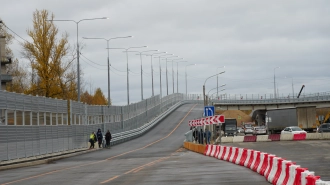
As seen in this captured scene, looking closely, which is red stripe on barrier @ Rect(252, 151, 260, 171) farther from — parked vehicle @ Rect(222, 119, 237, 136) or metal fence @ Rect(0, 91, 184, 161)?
parked vehicle @ Rect(222, 119, 237, 136)

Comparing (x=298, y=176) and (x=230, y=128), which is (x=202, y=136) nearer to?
(x=298, y=176)

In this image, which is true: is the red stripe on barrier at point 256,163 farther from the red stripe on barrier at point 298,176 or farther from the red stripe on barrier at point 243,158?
the red stripe on barrier at point 298,176

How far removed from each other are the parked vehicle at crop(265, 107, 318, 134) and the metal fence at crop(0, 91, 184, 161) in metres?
21.6

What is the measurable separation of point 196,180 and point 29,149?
25.4m

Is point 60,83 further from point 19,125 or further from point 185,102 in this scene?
point 185,102

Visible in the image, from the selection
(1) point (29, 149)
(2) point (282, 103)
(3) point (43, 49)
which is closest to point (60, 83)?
(3) point (43, 49)

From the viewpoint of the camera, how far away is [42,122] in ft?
161

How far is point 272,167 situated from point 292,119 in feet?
236

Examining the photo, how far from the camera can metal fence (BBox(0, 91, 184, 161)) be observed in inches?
1570

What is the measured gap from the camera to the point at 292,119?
296ft

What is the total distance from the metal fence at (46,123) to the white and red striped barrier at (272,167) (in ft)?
40.5

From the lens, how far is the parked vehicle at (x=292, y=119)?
88.2 metres

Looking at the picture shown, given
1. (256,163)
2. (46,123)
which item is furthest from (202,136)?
(256,163)

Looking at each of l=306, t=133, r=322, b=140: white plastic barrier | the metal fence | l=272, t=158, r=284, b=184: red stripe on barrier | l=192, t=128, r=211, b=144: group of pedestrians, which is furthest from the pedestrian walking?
l=272, t=158, r=284, b=184: red stripe on barrier
